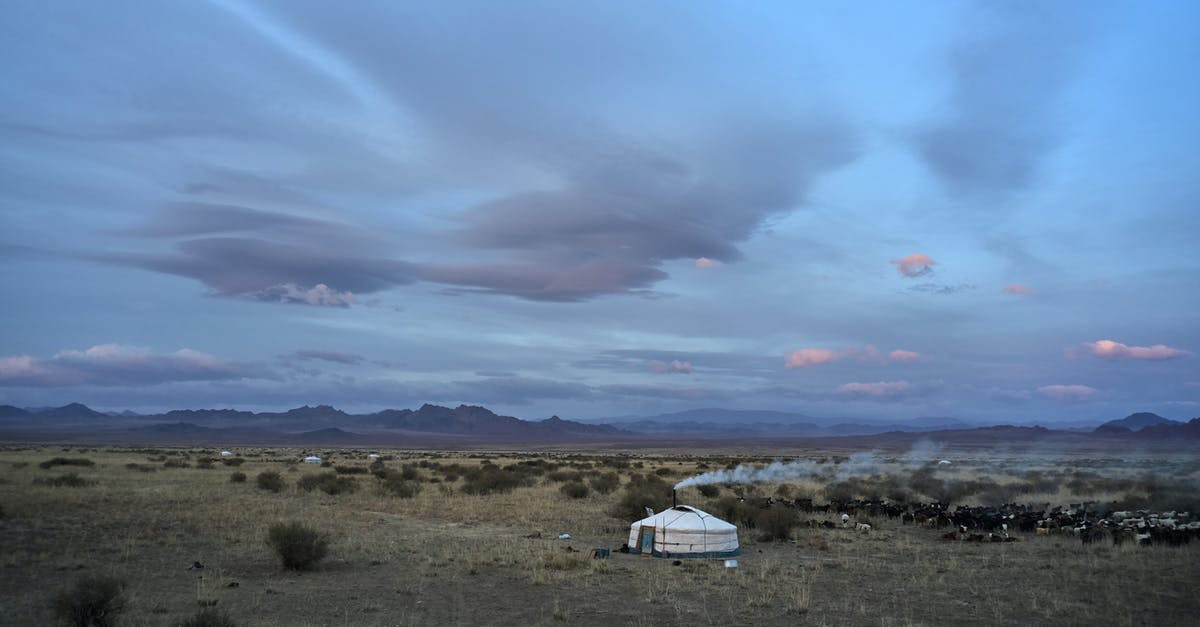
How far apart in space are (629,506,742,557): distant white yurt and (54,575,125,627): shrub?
1420cm

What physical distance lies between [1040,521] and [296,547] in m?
25.9

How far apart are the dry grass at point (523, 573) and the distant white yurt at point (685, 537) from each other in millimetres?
775

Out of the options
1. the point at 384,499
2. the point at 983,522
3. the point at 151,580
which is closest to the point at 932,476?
the point at 983,522

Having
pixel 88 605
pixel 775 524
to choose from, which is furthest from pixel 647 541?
pixel 88 605

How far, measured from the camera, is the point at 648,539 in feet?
79.4

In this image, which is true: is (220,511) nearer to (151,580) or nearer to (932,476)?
(151,580)

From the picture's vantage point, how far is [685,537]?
2364 cm

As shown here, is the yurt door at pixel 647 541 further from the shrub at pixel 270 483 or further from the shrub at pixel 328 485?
the shrub at pixel 270 483

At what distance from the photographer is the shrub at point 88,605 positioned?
1378 cm

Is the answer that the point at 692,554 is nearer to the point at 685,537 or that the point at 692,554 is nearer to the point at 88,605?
the point at 685,537

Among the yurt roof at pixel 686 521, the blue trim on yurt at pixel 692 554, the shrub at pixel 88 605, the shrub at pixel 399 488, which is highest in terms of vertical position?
the yurt roof at pixel 686 521

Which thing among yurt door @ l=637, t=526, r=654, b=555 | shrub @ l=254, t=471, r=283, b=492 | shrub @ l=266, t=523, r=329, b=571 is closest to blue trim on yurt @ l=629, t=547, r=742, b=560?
yurt door @ l=637, t=526, r=654, b=555

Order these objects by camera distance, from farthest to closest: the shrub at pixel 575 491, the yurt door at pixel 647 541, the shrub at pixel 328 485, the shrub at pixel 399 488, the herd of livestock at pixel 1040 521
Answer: the shrub at pixel 328 485 < the shrub at pixel 575 491 < the shrub at pixel 399 488 < the herd of livestock at pixel 1040 521 < the yurt door at pixel 647 541

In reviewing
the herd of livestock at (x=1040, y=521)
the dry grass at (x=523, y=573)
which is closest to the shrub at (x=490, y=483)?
the dry grass at (x=523, y=573)
